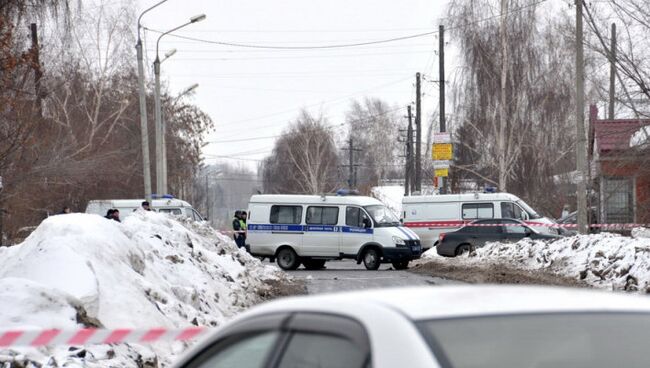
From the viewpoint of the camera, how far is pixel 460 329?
3.10 meters

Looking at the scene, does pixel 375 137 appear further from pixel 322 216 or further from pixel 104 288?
pixel 104 288

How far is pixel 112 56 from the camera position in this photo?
192ft

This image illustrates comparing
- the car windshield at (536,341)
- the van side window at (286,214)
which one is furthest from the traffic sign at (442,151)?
the car windshield at (536,341)

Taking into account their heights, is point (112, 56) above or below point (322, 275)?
above

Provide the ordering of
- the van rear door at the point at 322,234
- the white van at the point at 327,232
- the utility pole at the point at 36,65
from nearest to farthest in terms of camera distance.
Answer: the utility pole at the point at 36,65, the white van at the point at 327,232, the van rear door at the point at 322,234

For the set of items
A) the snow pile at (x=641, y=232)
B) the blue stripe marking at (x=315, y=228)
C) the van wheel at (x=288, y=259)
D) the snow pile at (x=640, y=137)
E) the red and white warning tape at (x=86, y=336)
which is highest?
the snow pile at (x=640, y=137)

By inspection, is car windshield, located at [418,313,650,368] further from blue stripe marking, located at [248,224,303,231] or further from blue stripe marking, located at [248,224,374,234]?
blue stripe marking, located at [248,224,303,231]

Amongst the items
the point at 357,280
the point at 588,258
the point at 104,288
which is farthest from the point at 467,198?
the point at 104,288

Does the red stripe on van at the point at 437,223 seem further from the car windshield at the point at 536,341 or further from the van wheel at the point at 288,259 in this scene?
the car windshield at the point at 536,341

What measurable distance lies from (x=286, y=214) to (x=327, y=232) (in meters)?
1.36

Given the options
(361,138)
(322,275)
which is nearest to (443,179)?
(322,275)

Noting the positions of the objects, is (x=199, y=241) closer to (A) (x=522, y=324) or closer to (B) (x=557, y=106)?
(A) (x=522, y=324)

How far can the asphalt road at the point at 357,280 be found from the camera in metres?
23.6

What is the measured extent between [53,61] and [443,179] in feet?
55.9
